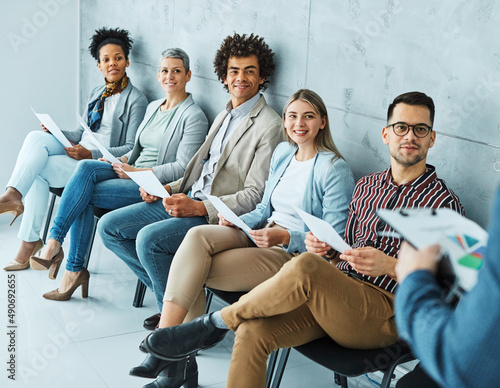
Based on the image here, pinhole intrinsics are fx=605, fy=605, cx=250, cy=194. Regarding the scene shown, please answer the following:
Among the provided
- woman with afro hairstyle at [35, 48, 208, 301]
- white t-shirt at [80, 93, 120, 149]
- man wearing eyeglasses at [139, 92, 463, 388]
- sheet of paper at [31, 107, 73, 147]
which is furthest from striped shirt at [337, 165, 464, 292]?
white t-shirt at [80, 93, 120, 149]

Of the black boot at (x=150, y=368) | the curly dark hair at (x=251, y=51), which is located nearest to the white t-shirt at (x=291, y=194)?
the curly dark hair at (x=251, y=51)

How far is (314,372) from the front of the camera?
2.70 m

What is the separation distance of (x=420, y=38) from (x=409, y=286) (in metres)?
1.50

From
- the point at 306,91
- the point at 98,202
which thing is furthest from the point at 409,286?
the point at 98,202

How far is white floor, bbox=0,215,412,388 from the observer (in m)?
2.59

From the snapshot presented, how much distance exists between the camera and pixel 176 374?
241cm

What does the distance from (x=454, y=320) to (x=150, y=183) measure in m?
2.07

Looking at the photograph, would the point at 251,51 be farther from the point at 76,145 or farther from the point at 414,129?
the point at 76,145

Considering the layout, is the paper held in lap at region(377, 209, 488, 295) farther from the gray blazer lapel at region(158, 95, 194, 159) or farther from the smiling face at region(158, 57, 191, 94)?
the smiling face at region(158, 57, 191, 94)

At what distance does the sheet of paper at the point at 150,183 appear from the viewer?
2.85m

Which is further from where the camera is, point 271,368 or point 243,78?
point 243,78

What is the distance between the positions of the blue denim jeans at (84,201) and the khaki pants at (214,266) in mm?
969

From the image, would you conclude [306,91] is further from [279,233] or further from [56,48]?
[56,48]

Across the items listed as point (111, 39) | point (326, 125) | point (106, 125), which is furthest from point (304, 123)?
point (111, 39)
